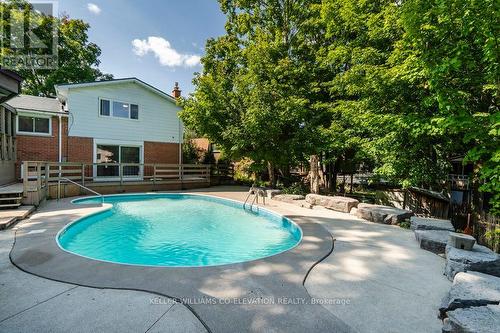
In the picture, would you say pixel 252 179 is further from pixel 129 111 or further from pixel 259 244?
pixel 259 244

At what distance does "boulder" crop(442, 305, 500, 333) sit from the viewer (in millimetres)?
1950

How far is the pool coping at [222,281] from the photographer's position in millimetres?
2406

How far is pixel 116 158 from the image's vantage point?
13883 mm

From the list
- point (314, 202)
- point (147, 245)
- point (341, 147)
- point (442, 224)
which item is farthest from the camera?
point (341, 147)

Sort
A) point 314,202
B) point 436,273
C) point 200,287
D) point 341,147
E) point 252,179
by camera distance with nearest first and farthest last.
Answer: point 200,287, point 436,273, point 314,202, point 341,147, point 252,179

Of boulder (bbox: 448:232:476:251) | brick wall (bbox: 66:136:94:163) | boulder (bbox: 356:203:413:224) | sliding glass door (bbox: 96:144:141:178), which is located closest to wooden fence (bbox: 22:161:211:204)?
sliding glass door (bbox: 96:144:141:178)

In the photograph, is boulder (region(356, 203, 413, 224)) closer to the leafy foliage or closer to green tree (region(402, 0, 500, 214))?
the leafy foliage

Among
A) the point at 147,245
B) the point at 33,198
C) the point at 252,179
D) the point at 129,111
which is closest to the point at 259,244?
the point at 147,245

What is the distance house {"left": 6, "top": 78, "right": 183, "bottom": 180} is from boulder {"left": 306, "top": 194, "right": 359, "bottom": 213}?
31.6 ft

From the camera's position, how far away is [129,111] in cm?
1412

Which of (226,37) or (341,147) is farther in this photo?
(226,37)

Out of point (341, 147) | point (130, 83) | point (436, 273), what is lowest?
point (436, 273)

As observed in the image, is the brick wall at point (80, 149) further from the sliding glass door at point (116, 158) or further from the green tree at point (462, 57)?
the green tree at point (462, 57)

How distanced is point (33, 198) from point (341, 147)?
37.2ft
